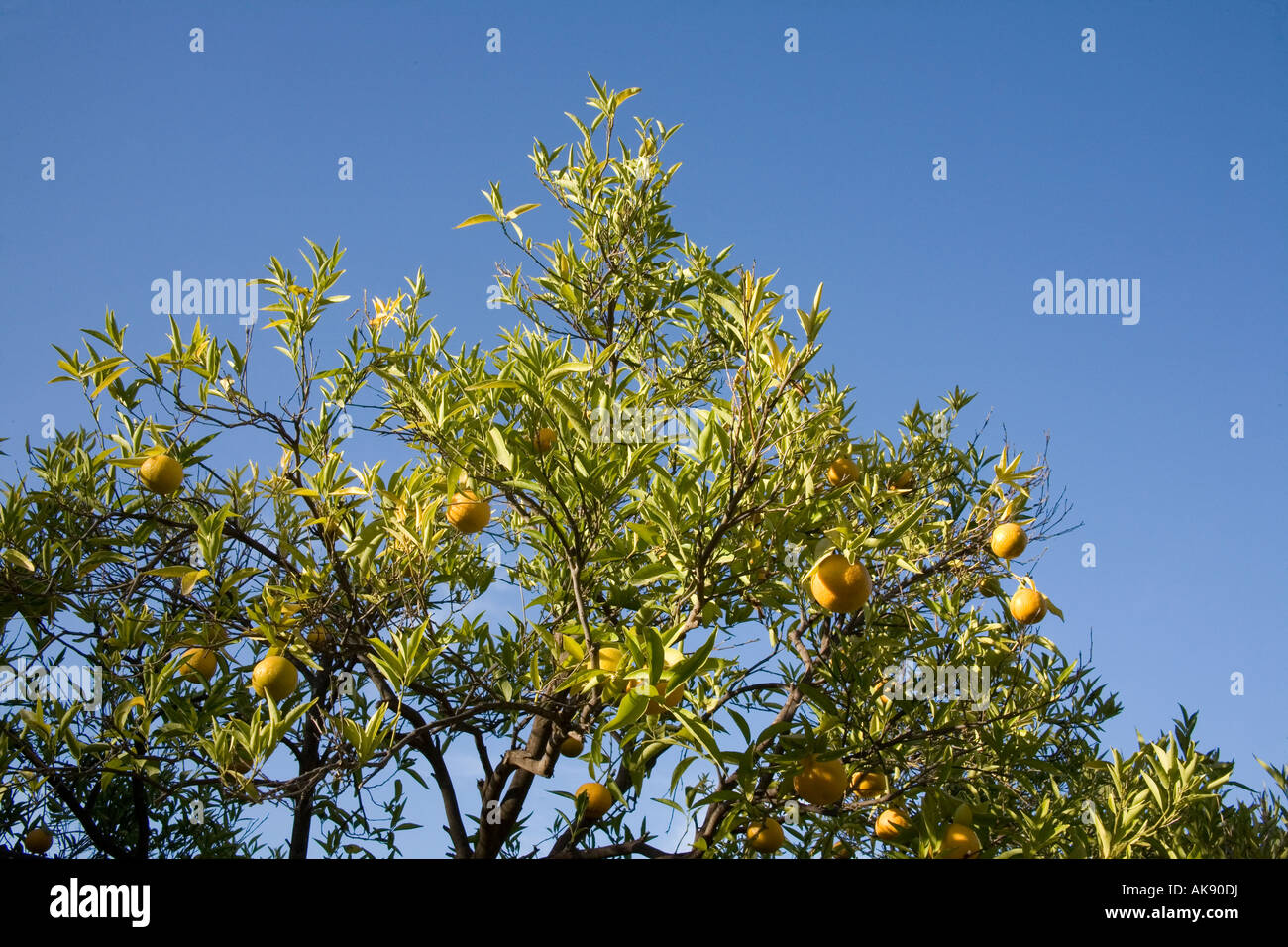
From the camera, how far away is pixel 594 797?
10.3ft

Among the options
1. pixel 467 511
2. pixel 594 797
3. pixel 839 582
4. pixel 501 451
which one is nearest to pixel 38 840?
pixel 594 797

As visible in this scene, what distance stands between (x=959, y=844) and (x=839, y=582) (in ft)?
2.85

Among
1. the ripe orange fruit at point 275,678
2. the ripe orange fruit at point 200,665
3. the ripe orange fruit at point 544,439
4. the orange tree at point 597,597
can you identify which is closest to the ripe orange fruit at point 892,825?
the orange tree at point 597,597

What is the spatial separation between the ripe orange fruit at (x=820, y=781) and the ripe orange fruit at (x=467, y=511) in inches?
47.5

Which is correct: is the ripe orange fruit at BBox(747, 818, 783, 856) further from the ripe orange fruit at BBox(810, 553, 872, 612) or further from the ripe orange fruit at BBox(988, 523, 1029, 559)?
the ripe orange fruit at BBox(988, 523, 1029, 559)

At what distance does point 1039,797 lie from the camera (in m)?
3.22

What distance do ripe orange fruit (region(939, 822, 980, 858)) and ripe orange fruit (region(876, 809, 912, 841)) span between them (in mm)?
170

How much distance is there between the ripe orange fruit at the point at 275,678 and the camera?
95.1 inches

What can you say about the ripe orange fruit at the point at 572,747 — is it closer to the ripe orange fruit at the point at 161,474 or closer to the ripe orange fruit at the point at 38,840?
the ripe orange fruit at the point at 161,474

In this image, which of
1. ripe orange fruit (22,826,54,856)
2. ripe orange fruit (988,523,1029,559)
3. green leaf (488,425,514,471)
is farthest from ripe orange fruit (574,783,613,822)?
ripe orange fruit (22,826,54,856)

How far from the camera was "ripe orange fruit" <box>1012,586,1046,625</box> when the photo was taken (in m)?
3.04
